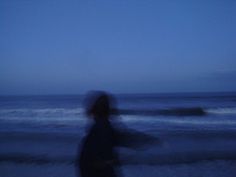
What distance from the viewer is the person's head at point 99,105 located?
353 centimetres

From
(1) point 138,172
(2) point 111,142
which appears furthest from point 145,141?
(1) point 138,172

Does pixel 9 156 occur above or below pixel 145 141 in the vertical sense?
below

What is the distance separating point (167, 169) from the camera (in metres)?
8.96

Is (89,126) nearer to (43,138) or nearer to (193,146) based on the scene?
(193,146)

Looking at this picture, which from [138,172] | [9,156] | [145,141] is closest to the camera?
[145,141]

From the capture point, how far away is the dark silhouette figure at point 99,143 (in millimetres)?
3455

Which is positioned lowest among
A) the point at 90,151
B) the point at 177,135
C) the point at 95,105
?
the point at 177,135

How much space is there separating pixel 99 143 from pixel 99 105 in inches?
14.2

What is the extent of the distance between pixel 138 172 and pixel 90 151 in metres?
5.60

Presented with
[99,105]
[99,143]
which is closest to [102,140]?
[99,143]

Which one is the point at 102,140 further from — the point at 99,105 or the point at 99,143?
the point at 99,105

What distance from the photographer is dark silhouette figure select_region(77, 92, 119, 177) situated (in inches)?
136

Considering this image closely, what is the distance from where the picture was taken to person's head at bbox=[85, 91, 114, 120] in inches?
139

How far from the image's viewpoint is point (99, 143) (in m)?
3.46
